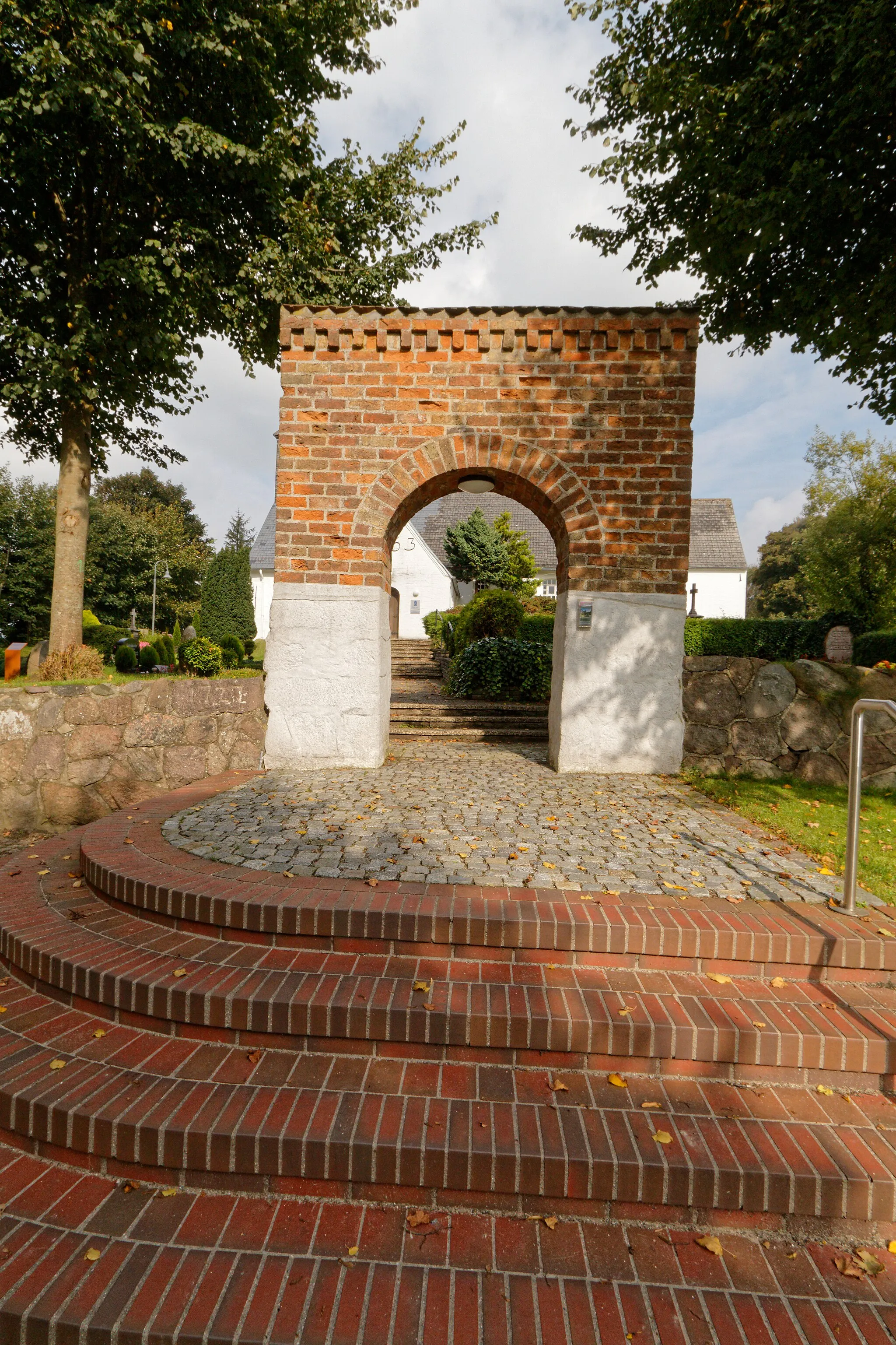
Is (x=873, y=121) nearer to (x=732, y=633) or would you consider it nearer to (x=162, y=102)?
(x=162, y=102)

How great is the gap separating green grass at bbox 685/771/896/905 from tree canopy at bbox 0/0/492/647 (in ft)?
26.5

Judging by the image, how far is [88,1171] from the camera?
2266mm

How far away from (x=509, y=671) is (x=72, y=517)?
6792 mm

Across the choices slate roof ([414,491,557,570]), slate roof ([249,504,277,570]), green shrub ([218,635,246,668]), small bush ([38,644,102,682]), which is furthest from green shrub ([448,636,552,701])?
slate roof ([249,504,277,570])

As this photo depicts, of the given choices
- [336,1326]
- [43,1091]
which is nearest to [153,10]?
[43,1091]

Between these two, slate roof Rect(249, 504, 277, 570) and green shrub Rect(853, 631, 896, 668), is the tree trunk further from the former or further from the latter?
slate roof Rect(249, 504, 277, 570)

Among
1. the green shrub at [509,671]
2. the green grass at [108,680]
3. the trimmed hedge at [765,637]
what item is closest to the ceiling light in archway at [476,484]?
the green grass at [108,680]

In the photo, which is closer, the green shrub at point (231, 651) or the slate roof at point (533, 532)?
the green shrub at point (231, 651)

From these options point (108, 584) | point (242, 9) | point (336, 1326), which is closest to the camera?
point (336, 1326)

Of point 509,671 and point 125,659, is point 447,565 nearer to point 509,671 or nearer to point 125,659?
point 509,671

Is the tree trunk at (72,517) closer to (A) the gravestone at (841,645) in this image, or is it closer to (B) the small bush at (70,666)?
(B) the small bush at (70,666)

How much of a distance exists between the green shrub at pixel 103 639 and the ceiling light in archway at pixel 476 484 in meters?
10.1

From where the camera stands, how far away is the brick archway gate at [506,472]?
5.94 metres

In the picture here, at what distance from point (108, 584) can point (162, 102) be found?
27.8 m
